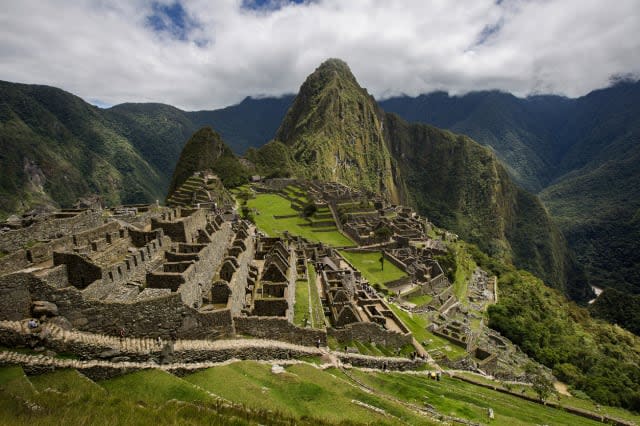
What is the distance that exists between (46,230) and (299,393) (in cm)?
1687

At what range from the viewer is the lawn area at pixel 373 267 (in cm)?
4712

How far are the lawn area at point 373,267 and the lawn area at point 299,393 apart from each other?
2923 cm

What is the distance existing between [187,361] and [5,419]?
7.14m

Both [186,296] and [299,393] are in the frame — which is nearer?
[299,393]

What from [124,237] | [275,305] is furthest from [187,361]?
[124,237]

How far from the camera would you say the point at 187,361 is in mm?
14102

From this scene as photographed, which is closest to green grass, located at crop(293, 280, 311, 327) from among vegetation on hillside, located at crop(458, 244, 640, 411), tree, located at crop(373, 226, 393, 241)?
vegetation on hillside, located at crop(458, 244, 640, 411)

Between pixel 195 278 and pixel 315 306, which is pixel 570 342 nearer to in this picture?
pixel 315 306

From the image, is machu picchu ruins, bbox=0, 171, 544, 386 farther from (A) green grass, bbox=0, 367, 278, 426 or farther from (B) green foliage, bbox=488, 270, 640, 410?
(B) green foliage, bbox=488, 270, 640, 410

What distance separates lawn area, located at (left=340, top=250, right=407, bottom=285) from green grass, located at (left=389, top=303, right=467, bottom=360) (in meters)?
8.93

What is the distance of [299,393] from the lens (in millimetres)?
14117

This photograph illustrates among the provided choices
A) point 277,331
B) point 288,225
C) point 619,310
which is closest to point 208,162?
point 288,225

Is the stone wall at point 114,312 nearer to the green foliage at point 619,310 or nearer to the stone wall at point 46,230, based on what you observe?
the stone wall at point 46,230

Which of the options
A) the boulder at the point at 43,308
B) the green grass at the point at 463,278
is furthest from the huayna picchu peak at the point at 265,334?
the green grass at the point at 463,278
